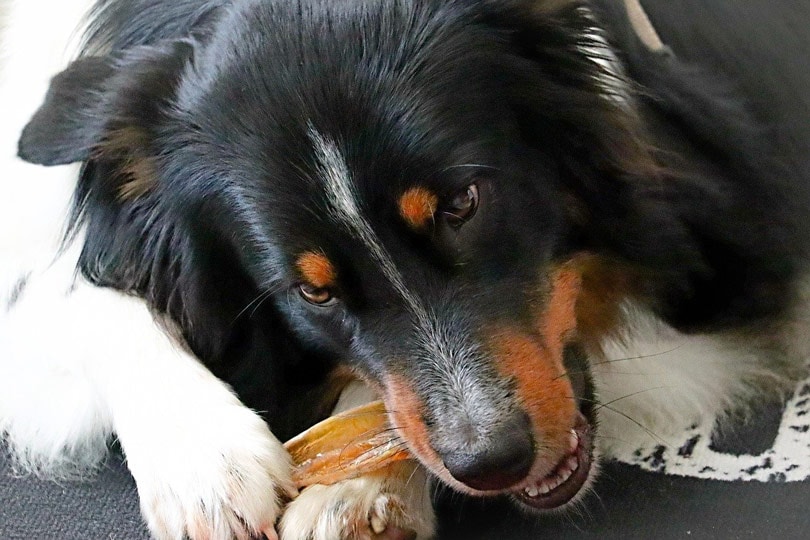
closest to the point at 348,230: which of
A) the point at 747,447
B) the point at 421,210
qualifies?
the point at 421,210

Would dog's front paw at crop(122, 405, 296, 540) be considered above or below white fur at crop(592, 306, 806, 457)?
above

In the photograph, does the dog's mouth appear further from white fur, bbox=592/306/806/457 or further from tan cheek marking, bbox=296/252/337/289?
tan cheek marking, bbox=296/252/337/289

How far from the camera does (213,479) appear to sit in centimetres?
163

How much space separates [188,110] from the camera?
164 centimetres

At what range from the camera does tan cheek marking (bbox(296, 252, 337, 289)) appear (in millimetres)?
1583

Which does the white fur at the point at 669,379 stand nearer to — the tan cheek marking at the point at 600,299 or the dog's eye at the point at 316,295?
the tan cheek marking at the point at 600,299

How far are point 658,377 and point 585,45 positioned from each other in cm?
78

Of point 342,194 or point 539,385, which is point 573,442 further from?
point 342,194

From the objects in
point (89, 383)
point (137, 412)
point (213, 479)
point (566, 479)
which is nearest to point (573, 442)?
point (566, 479)

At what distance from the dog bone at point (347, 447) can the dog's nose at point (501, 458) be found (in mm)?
191

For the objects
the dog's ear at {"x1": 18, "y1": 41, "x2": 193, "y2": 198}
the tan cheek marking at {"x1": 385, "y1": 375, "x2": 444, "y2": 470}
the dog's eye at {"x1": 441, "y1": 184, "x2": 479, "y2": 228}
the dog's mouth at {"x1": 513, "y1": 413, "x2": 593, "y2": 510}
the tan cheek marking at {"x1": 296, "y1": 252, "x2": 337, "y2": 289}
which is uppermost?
the dog's ear at {"x1": 18, "y1": 41, "x2": 193, "y2": 198}

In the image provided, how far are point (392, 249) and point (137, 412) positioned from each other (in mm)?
632

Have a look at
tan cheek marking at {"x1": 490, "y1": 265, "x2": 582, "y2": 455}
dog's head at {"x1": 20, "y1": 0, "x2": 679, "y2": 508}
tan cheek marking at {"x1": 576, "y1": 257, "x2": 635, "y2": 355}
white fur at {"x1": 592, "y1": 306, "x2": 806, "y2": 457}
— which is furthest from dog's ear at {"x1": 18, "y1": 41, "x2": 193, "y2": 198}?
white fur at {"x1": 592, "y1": 306, "x2": 806, "y2": 457}

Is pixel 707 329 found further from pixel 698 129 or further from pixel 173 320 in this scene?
pixel 173 320
